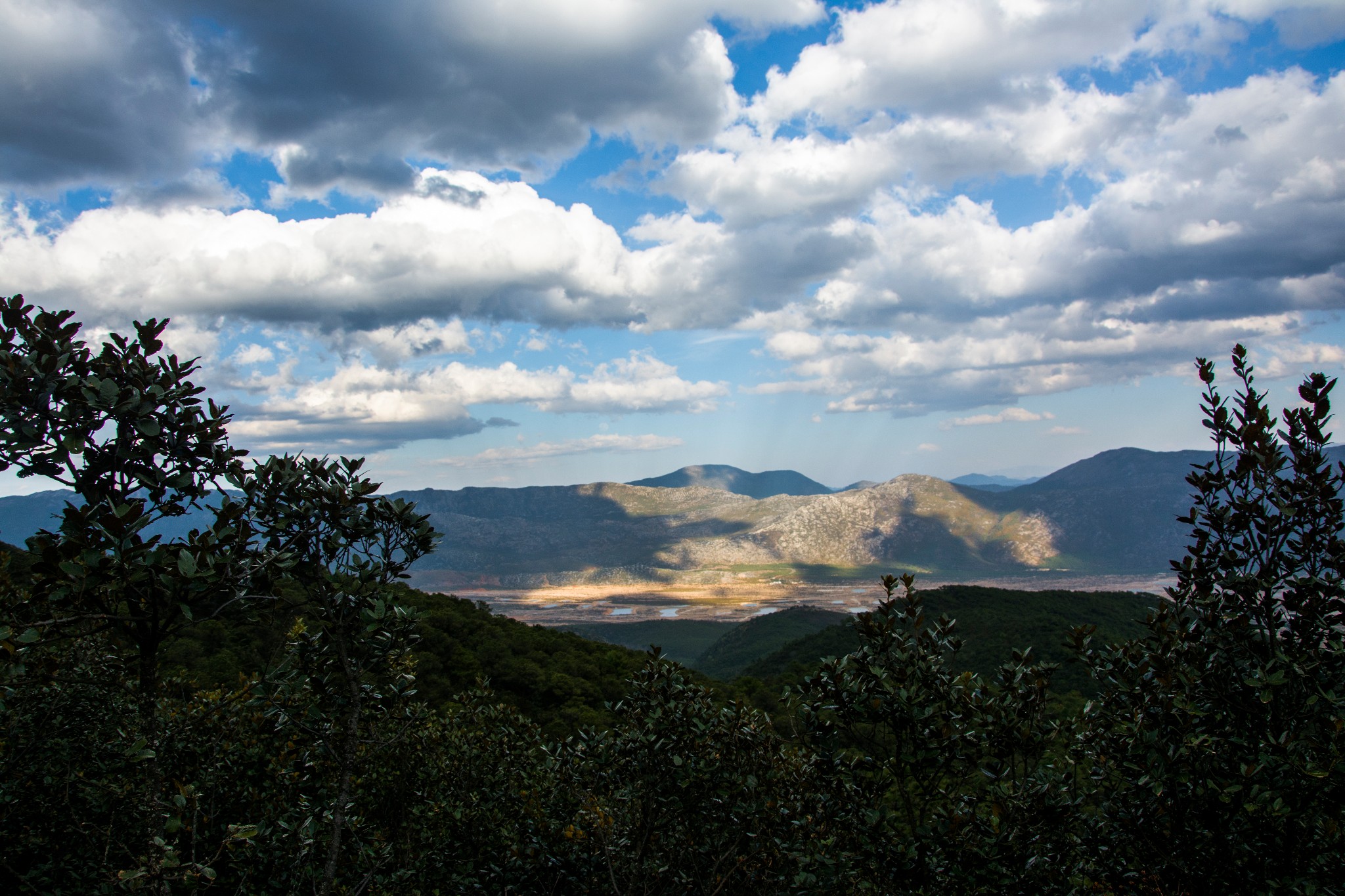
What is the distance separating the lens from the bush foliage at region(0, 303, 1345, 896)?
556 cm

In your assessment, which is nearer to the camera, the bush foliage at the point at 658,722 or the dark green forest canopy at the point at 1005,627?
the bush foliage at the point at 658,722

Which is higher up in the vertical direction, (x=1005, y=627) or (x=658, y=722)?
(x=658, y=722)

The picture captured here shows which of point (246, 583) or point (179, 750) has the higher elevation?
point (246, 583)

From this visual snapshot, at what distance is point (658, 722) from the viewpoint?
9.20 metres

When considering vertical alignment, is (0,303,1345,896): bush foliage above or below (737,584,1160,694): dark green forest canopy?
above

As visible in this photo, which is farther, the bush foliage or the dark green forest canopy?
the dark green forest canopy

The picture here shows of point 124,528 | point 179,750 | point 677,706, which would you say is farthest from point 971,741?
point 179,750

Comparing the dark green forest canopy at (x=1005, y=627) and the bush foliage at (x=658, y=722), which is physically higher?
the bush foliage at (x=658, y=722)

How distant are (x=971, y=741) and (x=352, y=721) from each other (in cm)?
594

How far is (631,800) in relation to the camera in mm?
9406

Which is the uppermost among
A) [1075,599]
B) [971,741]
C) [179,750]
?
[971,741]

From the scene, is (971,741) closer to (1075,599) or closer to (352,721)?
(352,721)

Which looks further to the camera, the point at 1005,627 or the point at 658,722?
the point at 1005,627

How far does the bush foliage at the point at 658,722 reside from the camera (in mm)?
5562
